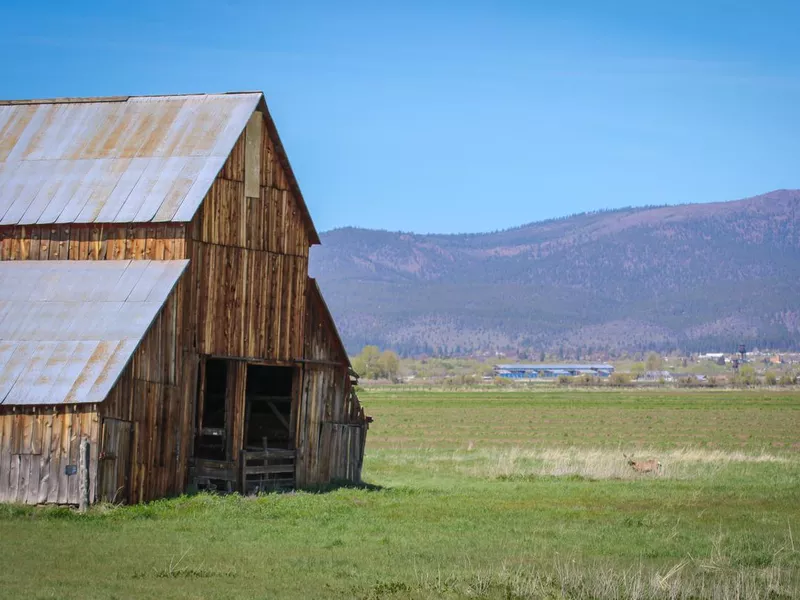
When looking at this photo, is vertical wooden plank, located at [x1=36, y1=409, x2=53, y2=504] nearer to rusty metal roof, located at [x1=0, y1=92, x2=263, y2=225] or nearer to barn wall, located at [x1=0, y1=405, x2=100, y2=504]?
barn wall, located at [x1=0, y1=405, x2=100, y2=504]

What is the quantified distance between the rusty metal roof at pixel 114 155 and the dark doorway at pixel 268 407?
26.4 ft

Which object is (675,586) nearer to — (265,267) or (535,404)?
(265,267)

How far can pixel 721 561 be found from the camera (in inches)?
878

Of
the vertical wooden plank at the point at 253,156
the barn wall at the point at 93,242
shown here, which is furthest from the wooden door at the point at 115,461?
the vertical wooden plank at the point at 253,156


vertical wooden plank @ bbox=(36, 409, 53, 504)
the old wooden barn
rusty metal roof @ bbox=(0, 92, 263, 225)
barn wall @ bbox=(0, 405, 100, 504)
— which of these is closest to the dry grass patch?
the old wooden barn

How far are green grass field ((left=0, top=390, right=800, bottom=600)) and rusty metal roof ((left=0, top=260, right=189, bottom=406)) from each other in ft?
9.02

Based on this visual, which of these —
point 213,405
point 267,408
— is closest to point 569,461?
point 267,408

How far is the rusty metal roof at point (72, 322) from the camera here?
2822 centimetres

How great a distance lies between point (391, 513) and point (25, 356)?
349 inches

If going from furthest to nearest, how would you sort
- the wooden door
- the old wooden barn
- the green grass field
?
the old wooden barn < the wooden door < the green grass field

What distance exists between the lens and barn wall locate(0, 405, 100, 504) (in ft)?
91.6

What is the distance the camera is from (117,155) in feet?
110

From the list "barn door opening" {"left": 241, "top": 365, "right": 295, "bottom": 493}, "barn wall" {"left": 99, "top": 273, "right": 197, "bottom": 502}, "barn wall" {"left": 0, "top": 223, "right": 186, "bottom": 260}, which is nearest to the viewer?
"barn wall" {"left": 99, "top": 273, "right": 197, "bottom": 502}

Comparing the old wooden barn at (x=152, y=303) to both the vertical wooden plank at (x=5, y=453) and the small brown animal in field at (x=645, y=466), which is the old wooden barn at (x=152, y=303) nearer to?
the vertical wooden plank at (x=5, y=453)
